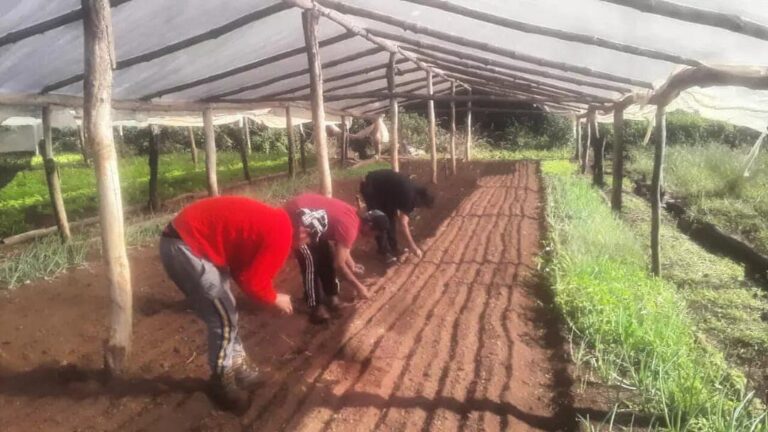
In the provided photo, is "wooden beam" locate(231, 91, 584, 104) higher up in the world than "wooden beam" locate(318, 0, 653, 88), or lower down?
lower down

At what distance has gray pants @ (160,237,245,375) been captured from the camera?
2.96 m

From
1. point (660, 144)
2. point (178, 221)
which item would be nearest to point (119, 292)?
point (178, 221)

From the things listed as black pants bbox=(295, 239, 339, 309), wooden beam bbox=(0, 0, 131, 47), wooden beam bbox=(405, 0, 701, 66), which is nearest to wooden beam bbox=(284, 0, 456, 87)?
wooden beam bbox=(405, 0, 701, 66)

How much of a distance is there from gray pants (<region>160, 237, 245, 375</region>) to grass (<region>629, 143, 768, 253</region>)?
23.9 feet

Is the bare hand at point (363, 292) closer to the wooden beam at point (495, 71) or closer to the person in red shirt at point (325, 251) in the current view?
the person in red shirt at point (325, 251)

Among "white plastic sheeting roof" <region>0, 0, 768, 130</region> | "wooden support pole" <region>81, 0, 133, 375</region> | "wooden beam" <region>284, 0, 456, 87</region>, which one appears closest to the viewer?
"wooden support pole" <region>81, 0, 133, 375</region>

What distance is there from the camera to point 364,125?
2766 centimetres

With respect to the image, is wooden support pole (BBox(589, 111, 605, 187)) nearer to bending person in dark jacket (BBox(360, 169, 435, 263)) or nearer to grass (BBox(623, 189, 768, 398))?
grass (BBox(623, 189, 768, 398))

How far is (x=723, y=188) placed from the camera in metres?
12.0

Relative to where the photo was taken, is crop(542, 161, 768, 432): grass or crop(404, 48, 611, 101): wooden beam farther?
crop(404, 48, 611, 101): wooden beam

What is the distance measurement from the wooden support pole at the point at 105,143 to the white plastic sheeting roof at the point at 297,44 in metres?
0.82

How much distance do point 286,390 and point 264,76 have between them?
5.62 meters

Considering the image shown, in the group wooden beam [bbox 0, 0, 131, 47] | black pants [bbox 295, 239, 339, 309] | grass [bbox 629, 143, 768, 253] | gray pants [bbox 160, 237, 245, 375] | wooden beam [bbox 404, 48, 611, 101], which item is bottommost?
grass [bbox 629, 143, 768, 253]

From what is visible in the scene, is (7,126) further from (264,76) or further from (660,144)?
(660,144)
